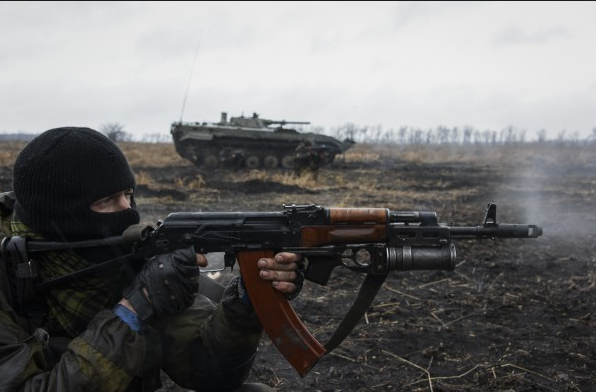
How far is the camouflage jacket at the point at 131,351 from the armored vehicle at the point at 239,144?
746 inches

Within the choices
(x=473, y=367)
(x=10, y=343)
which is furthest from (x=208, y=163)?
(x=10, y=343)

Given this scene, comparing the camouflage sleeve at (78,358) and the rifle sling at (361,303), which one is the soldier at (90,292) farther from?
the rifle sling at (361,303)

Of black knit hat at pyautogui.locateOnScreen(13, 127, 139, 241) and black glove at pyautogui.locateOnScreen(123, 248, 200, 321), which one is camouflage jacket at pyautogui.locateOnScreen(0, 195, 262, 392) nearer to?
black glove at pyautogui.locateOnScreen(123, 248, 200, 321)

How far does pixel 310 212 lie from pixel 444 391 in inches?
74.2

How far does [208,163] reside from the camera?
2227 cm

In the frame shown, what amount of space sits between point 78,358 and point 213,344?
2.24ft

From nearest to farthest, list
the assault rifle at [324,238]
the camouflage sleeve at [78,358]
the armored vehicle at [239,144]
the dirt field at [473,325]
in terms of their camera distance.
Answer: the camouflage sleeve at [78,358] → the assault rifle at [324,238] → the dirt field at [473,325] → the armored vehicle at [239,144]

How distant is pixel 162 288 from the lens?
7.39ft

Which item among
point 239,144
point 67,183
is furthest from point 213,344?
point 239,144

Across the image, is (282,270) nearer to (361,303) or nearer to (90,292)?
(361,303)

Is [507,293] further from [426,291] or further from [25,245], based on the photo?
[25,245]

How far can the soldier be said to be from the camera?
6.79 feet

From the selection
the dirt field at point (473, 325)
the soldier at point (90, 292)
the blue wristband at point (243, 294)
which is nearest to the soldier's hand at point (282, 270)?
the soldier at point (90, 292)

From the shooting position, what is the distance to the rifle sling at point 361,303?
2881 millimetres
